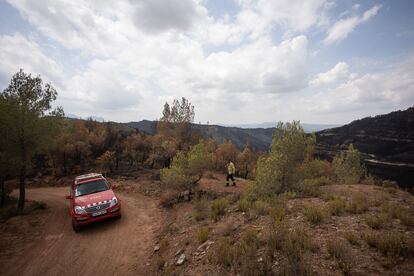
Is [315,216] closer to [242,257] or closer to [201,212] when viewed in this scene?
[242,257]

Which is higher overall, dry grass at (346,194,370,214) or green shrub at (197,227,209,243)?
dry grass at (346,194,370,214)

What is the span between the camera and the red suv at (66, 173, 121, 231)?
9.23m

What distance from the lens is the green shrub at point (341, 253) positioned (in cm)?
427

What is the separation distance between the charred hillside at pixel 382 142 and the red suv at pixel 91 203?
10208cm

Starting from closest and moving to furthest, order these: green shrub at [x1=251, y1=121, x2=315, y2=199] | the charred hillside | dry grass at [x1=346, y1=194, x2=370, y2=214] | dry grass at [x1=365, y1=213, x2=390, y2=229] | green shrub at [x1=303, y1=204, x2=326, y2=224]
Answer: dry grass at [x1=365, y1=213, x2=390, y2=229], green shrub at [x1=303, y1=204, x2=326, y2=224], dry grass at [x1=346, y1=194, x2=370, y2=214], green shrub at [x1=251, y1=121, x2=315, y2=199], the charred hillside

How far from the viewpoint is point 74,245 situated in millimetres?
8375

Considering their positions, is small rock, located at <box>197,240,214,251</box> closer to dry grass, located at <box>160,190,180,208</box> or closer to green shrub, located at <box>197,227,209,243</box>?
green shrub, located at <box>197,227,209,243</box>

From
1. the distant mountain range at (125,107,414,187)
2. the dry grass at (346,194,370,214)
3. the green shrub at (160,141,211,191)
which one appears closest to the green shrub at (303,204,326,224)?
the dry grass at (346,194,370,214)

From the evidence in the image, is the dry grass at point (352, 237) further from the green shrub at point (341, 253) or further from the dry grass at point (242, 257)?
the dry grass at point (242, 257)

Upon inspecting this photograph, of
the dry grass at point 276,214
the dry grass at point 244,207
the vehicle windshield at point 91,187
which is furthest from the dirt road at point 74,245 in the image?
the dry grass at point 276,214

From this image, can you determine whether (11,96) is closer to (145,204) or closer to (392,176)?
(145,204)

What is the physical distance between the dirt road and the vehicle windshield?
1661 mm

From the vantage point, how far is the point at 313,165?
11.8m

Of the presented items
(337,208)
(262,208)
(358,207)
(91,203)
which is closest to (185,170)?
(91,203)
